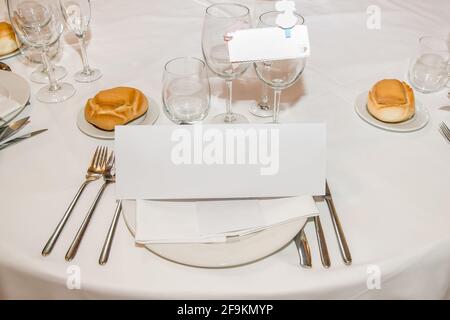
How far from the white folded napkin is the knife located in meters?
0.42

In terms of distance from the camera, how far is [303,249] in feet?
2.12

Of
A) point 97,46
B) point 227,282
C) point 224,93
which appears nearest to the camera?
point 227,282

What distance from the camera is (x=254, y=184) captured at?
2.26 feet

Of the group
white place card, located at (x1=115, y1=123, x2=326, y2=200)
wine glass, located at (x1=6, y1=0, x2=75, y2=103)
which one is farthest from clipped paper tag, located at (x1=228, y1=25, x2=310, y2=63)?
wine glass, located at (x1=6, y1=0, x2=75, y2=103)

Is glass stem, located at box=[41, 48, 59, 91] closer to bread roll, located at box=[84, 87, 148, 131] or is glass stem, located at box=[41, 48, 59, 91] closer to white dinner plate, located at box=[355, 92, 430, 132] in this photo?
bread roll, located at box=[84, 87, 148, 131]

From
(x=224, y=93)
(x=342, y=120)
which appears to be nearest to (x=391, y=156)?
(x=342, y=120)

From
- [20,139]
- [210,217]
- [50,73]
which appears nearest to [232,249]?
[210,217]

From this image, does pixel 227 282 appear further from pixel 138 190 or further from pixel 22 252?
pixel 22 252

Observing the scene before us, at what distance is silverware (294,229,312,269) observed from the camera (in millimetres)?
624

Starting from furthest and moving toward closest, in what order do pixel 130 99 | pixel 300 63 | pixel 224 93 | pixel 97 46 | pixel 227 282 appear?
pixel 97 46, pixel 224 93, pixel 130 99, pixel 300 63, pixel 227 282

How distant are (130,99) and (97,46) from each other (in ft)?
1.47

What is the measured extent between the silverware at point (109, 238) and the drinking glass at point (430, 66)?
79 cm

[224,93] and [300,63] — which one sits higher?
[300,63]
